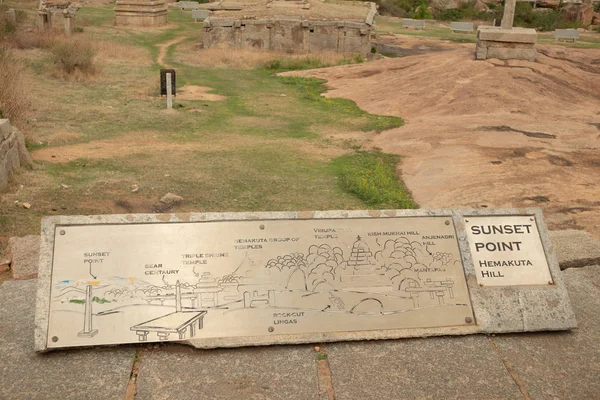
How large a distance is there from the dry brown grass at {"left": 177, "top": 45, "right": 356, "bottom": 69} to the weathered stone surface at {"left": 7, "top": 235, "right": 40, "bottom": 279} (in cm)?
1733

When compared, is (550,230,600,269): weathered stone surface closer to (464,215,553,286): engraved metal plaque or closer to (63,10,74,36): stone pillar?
(464,215,553,286): engraved metal plaque

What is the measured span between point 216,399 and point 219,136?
9.81 meters

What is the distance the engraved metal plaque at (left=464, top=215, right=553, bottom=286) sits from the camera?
4.05m

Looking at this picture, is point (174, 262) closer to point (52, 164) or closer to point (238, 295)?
point (238, 295)

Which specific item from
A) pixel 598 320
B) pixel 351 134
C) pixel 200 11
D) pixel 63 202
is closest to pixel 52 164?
pixel 63 202

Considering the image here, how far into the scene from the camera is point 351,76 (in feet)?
64.8

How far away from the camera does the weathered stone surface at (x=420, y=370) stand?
3.45m

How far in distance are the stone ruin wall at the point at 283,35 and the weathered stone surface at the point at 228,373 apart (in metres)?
21.9

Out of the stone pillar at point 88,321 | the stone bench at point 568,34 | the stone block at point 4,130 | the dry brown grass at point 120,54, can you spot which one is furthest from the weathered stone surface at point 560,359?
the stone bench at point 568,34

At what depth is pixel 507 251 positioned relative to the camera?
4.13 m

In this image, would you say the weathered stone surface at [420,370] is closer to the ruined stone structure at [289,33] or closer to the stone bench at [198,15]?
the ruined stone structure at [289,33]

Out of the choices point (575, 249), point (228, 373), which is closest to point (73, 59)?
point (575, 249)

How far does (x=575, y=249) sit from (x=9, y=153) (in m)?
7.36

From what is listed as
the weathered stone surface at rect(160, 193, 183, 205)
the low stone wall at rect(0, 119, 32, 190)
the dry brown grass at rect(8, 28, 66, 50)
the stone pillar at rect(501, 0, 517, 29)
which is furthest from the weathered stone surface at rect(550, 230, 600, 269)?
the dry brown grass at rect(8, 28, 66, 50)
